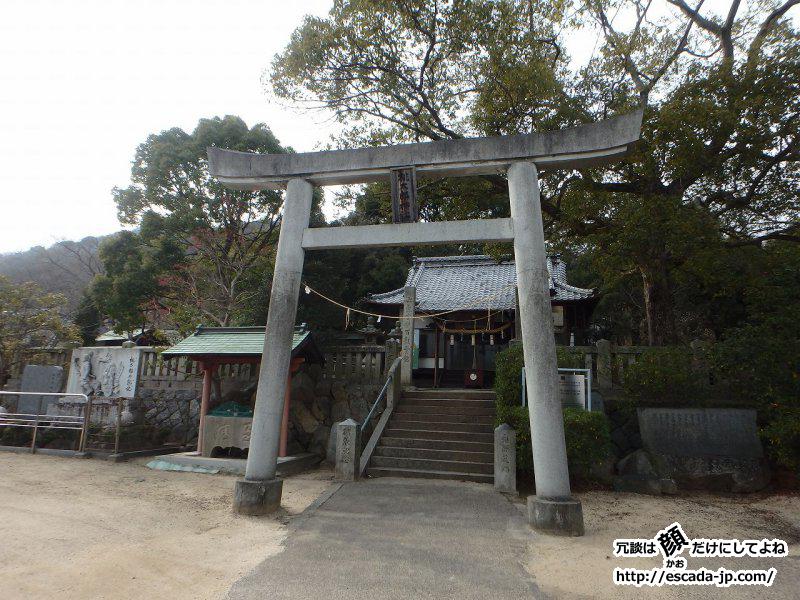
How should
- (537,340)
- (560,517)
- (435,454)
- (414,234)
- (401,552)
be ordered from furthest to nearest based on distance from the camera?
(435,454), (414,234), (537,340), (560,517), (401,552)

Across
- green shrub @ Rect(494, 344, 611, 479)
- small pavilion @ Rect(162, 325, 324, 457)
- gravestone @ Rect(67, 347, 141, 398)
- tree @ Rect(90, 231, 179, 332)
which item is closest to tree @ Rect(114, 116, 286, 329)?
tree @ Rect(90, 231, 179, 332)

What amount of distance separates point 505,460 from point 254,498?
14.7 ft

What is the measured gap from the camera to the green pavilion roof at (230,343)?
425 inches

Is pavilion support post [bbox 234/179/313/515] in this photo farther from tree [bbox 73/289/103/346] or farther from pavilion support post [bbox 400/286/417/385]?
tree [bbox 73/289/103/346]

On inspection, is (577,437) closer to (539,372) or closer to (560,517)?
(560,517)

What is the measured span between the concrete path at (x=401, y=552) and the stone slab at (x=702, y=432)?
3992mm

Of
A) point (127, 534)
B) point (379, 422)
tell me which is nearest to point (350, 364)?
point (379, 422)

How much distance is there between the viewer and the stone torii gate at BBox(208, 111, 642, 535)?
5.98 metres

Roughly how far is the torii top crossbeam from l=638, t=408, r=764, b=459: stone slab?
576 centimetres

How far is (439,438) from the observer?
1059cm

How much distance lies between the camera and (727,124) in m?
9.61

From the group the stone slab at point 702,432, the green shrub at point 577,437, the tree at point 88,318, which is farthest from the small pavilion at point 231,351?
the tree at point 88,318

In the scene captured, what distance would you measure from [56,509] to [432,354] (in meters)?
12.6

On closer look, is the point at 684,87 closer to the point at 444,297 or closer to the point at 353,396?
the point at 444,297
